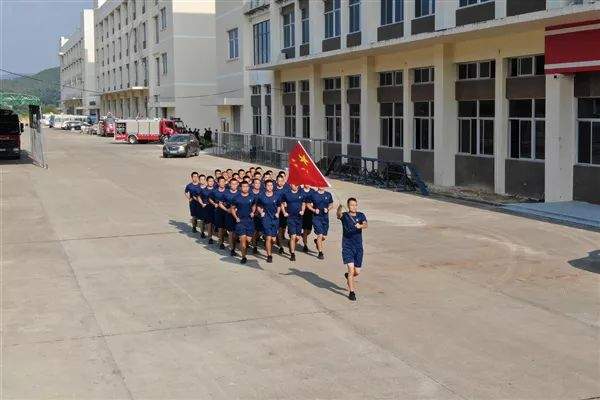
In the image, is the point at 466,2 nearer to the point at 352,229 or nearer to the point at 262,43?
the point at 352,229

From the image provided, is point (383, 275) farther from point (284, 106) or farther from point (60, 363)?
point (284, 106)

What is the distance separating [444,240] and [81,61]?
387 ft

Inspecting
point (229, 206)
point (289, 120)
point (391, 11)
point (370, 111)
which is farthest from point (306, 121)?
point (229, 206)

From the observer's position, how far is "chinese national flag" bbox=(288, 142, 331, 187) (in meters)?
13.1

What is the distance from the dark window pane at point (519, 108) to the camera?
933 inches

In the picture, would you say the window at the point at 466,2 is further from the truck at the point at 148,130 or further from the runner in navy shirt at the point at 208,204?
the truck at the point at 148,130

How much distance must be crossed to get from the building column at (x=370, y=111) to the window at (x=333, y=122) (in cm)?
381

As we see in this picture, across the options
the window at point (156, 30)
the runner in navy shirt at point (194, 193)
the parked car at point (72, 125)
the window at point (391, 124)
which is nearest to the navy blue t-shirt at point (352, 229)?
the runner in navy shirt at point (194, 193)

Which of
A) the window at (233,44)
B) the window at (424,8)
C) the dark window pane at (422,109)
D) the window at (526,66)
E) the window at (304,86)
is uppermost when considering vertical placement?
the window at (233,44)

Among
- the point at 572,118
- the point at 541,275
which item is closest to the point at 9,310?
the point at 541,275

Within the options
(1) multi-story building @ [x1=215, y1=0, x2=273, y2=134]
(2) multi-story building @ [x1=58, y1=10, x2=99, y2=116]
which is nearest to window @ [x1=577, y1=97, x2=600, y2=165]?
(1) multi-story building @ [x1=215, y1=0, x2=273, y2=134]

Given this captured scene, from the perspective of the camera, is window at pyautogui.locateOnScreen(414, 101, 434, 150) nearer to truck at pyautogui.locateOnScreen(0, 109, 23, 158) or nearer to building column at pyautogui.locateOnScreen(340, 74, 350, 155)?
building column at pyautogui.locateOnScreen(340, 74, 350, 155)

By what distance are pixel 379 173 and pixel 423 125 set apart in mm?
2527

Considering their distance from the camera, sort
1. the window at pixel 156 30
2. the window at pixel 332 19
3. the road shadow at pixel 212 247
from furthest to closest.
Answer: the window at pixel 156 30 → the window at pixel 332 19 → the road shadow at pixel 212 247
